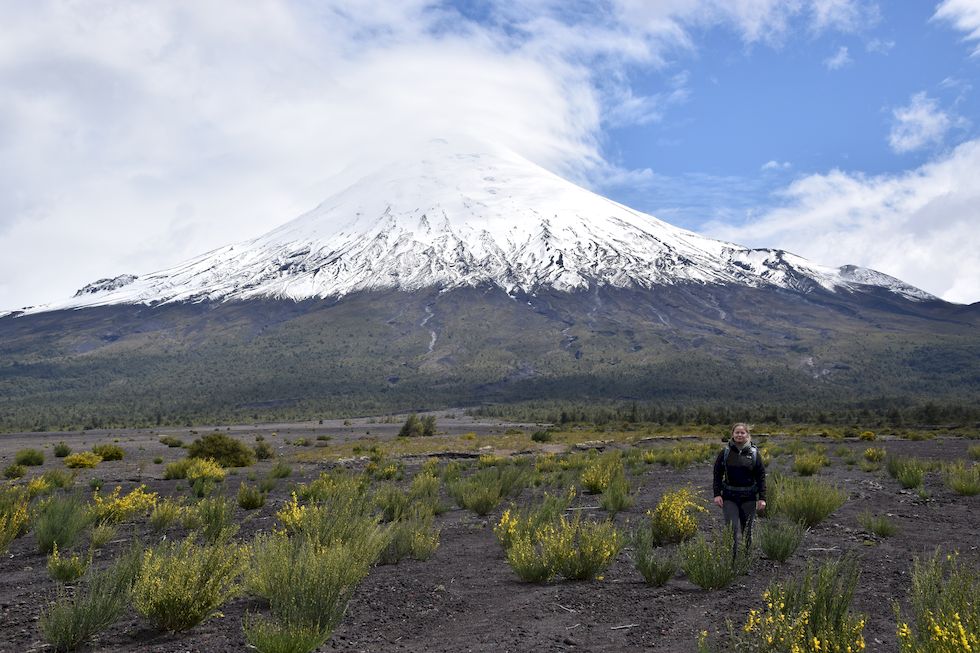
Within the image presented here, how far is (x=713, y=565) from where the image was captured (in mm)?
6336

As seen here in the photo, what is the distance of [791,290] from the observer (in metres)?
181

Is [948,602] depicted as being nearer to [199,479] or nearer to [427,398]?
[199,479]

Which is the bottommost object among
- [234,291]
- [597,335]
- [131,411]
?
[131,411]

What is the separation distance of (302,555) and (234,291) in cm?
18591

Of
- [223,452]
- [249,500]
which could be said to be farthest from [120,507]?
[223,452]

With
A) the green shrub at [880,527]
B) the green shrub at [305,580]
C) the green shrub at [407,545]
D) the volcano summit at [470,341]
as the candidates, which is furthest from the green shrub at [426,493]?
the volcano summit at [470,341]

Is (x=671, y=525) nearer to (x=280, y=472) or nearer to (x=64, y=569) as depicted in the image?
(x=64, y=569)

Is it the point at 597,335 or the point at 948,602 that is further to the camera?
the point at 597,335

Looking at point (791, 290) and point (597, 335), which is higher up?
point (791, 290)

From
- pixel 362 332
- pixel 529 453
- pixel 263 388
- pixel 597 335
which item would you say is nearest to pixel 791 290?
pixel 597 335

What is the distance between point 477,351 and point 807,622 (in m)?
126

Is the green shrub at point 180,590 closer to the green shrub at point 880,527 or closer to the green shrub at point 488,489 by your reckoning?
the green shrub at point 488,489

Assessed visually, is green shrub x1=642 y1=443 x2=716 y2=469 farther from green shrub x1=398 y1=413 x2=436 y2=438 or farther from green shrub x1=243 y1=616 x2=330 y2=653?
green shrub x1=398 y1=413 x2=436 y2=438

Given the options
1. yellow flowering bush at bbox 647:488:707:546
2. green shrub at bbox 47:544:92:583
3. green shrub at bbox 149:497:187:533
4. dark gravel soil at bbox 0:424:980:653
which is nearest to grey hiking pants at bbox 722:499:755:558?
dark gravel soil at bbox 0:424:980:653
